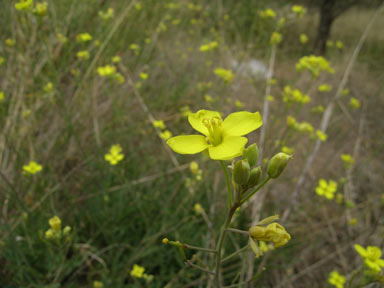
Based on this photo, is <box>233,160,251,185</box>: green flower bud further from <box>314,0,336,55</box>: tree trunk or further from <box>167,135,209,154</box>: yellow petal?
<box>314,0,336,55</box>: tree trunk

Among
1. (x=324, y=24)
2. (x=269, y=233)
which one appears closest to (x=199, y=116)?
(x=269, y=233)

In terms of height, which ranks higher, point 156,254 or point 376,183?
point 156,254

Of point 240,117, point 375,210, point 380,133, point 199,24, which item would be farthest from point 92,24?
point 380,133

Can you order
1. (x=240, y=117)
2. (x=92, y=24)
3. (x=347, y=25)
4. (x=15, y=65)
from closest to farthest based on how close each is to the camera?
(x=240, y=117)
(x=15, y=65)
(x=92, y=24)
(x=347, y=25)

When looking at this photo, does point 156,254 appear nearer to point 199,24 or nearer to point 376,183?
point 376,183

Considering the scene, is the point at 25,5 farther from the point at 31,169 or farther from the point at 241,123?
the point at 241,123

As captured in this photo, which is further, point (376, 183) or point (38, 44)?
point (376, 183)
